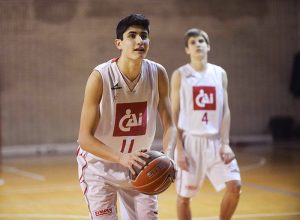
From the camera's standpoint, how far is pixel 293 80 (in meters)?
16.8

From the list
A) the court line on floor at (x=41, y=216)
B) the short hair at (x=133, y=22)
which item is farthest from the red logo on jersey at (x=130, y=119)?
the court line on floor at (x=41, y=216)

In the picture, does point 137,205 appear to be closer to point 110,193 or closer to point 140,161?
point 110,193

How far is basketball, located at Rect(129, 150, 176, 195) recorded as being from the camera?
415 cm

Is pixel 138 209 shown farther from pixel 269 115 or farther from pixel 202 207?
pixel 269 115

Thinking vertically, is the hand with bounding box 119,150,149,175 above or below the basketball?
above

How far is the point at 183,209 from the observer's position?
20.8 feet

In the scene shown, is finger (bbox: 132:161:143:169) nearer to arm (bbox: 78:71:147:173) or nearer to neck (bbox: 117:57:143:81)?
arm (bbox: 78:71:147:173)

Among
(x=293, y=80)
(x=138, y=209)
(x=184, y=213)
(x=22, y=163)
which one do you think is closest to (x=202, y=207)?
(x=184, y=213)

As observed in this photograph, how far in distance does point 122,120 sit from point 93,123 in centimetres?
22

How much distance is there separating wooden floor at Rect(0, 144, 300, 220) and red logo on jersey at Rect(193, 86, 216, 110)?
1.39 m

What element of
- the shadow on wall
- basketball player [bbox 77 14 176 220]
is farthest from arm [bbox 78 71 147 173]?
the shadow on wall

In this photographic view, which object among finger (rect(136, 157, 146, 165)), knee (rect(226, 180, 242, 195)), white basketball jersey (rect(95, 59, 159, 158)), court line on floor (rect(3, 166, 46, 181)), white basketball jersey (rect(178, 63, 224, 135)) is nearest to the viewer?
finger (rect(136, 157, 146, 165))

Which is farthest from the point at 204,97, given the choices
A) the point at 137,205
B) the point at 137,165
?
the point at 137,165

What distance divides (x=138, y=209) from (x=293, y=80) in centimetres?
1293
